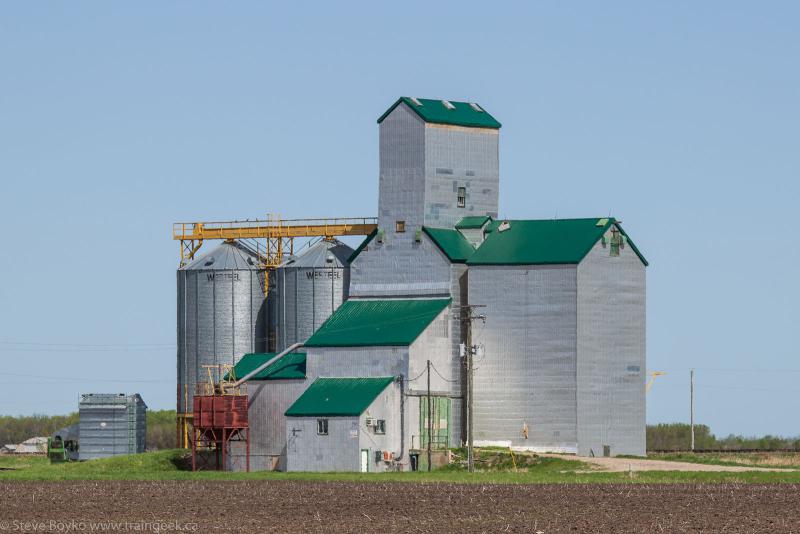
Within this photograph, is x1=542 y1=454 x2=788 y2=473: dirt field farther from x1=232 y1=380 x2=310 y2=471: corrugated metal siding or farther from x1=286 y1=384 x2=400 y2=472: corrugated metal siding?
x1=232 y1=380 x2=310 y2=471: corrugated metal siding

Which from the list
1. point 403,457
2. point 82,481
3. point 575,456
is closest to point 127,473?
point 82,481

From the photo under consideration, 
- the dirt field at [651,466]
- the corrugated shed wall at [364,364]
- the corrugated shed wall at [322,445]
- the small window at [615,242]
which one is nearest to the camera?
the dirt field at [651,466]

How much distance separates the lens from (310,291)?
106750 millimetres

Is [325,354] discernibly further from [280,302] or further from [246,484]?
[246,484]

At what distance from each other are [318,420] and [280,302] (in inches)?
560

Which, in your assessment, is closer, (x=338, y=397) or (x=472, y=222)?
(x=338, y=397)

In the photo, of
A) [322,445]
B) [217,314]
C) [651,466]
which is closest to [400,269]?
[322,445]

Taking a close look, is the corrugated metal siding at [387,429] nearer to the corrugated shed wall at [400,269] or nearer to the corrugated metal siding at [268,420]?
the corrugated metal siding at [268,420]

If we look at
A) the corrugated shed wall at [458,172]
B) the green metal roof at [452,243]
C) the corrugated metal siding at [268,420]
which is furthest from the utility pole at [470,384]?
the corrugated metal siding at [268,420]

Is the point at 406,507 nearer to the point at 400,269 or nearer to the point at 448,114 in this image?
the point at 400,269

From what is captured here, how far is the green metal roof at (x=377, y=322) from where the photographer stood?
9781 centimetres

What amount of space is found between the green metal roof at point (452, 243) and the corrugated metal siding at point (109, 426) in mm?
21285

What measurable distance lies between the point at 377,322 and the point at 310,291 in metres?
7.82

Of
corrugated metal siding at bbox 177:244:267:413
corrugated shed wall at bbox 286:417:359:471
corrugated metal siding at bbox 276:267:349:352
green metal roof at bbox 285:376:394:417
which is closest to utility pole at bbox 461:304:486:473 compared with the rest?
green metal roof at bbox 285:376:394:417
